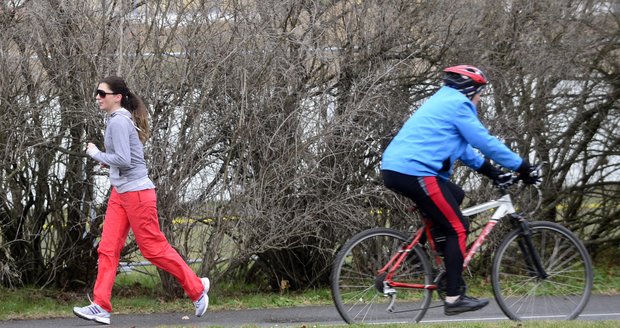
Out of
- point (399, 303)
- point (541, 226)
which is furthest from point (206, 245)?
point (541, 226)

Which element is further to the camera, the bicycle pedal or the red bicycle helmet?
the bicycle pedal

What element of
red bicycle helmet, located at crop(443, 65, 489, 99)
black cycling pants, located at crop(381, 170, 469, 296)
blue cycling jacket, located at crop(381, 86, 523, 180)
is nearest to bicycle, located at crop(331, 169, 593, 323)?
black cycling pants, located at crop(381, 170, 469, 296)

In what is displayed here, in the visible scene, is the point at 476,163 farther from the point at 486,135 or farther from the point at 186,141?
the point at 186,141

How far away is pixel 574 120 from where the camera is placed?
990cm

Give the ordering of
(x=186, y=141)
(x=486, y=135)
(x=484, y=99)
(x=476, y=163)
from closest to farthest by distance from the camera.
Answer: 1. (x=486, y=135)
2. (x=476, y=163)
3. (x=186, y=141)
4. (x=484, y=99)

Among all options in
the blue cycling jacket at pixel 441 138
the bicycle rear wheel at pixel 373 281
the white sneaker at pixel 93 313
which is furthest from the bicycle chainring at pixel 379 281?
the white sneaker at pixel 93 313

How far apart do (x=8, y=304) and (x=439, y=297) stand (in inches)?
151

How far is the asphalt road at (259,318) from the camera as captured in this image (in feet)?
25.1

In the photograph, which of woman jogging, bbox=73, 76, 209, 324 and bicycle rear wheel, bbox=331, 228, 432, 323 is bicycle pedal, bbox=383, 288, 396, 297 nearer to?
bicycle rear wheel, bbox=331, 228, 432, 323

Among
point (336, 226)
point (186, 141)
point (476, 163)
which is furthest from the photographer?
point (336, 226)

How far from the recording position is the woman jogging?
6.68m

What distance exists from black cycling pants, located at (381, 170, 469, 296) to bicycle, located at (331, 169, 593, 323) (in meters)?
0.12

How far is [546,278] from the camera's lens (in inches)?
272

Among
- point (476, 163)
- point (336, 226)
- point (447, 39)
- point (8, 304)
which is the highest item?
point (447, 39)
